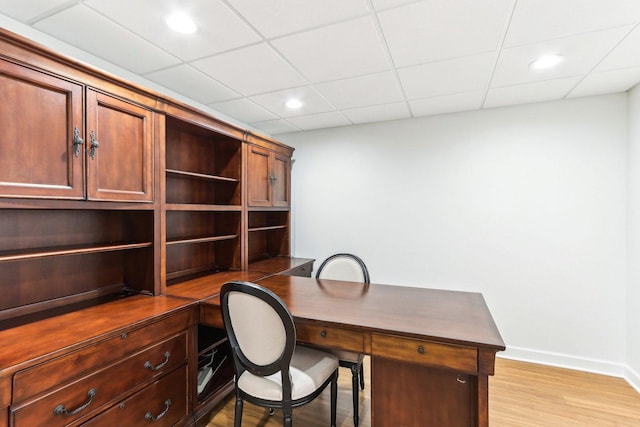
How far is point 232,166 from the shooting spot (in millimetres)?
2852

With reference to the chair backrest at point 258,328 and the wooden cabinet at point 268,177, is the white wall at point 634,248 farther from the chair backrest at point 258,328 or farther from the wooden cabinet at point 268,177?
the wooden cabinet at point 268,177

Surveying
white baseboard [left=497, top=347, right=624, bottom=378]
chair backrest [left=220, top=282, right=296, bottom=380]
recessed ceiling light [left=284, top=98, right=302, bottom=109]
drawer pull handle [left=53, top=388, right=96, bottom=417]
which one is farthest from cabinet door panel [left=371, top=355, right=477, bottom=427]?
recessed ceiling light [left=284, top=98, right=302, bottom=109]

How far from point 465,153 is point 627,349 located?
2.18 metres

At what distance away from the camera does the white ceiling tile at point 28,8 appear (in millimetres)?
1493

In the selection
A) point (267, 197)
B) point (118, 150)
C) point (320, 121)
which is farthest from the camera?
point (320, 121)

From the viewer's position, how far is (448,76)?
230 cm

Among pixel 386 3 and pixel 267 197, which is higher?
pixel 386 3

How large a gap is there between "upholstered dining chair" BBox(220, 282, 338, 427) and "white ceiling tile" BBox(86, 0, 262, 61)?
1399 mm

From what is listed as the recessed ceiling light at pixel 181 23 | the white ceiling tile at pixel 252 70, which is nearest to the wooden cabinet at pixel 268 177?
the white ceiling tile at pixel 252 70

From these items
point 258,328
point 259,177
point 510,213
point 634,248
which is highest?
point 259,177

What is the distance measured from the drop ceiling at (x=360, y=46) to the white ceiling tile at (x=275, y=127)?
2.14 ft

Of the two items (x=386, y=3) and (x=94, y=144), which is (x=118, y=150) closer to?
(x=94, y=144)

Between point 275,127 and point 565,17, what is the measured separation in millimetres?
2784

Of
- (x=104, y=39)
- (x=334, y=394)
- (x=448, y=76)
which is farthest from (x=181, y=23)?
(x=334, y=394)
